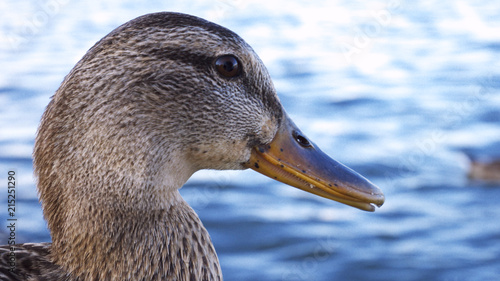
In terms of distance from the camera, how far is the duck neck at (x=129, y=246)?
2527mm

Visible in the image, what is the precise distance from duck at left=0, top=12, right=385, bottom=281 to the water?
9.26 feet

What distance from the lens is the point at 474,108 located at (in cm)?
856

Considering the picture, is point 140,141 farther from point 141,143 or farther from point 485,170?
point 485,170

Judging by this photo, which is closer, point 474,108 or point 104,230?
point 104,230

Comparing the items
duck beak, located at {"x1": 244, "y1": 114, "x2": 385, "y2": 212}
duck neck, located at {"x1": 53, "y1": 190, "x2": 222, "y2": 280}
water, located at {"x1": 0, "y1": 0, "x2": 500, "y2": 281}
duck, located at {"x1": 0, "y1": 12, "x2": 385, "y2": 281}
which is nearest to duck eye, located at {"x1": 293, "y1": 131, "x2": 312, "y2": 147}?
duck beak, located at {"x1": 244, "y1": 114, "x2": 385, "y2": 212}

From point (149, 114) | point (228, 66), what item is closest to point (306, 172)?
point (228, 66)

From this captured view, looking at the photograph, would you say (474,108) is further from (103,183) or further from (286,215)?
(103,183)

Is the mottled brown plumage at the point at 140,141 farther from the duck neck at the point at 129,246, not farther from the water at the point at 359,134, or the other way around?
the water at the point at 359,134

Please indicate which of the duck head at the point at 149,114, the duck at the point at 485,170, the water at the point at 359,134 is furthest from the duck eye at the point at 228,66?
the duck at the point at 485,170

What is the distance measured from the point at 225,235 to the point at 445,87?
13.8ft

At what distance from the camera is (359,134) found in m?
7.82

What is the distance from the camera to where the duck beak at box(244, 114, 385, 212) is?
283 centimetres

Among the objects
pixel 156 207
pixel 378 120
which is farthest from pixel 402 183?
pixel 156 207

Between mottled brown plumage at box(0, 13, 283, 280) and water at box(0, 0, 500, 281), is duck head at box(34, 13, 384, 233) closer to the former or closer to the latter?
mottled brown plumage at box(0, 13, 283, 280)
